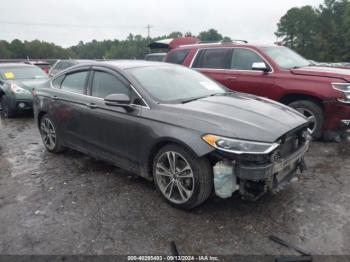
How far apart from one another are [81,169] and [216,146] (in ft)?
8.44

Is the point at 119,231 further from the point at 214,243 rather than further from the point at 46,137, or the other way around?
the point at 46,137

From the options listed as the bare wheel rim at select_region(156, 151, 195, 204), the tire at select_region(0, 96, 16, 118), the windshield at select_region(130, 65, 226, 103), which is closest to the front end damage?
the bare wheel rim at select_region(156, 151, 195, 204)

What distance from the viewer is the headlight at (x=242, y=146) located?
305cm

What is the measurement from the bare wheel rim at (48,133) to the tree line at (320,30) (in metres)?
58.1

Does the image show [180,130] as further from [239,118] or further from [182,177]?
[239,118]

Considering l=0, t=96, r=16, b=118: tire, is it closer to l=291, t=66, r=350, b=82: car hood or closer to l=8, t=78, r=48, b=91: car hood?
l=8, t=78, r=48, b=91: car hood

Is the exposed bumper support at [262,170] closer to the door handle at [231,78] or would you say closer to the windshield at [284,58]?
the windshield at [284,58]

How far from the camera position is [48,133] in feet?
18.3

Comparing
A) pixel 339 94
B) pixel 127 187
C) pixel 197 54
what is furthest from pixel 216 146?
pixel 197 54

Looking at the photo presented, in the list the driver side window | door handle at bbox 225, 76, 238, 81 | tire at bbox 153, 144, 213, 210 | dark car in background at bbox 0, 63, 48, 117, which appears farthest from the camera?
dark car in background at bbox 0, 63, 48, 117

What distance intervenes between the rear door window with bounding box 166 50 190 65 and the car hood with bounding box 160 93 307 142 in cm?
394

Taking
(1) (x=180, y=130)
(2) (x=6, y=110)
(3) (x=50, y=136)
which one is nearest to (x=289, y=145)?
(1) (x=180, y=130)

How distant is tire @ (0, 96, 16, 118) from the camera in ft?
29.4

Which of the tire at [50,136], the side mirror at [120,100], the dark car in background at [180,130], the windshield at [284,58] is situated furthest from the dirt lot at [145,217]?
the windshield at [284,58]
